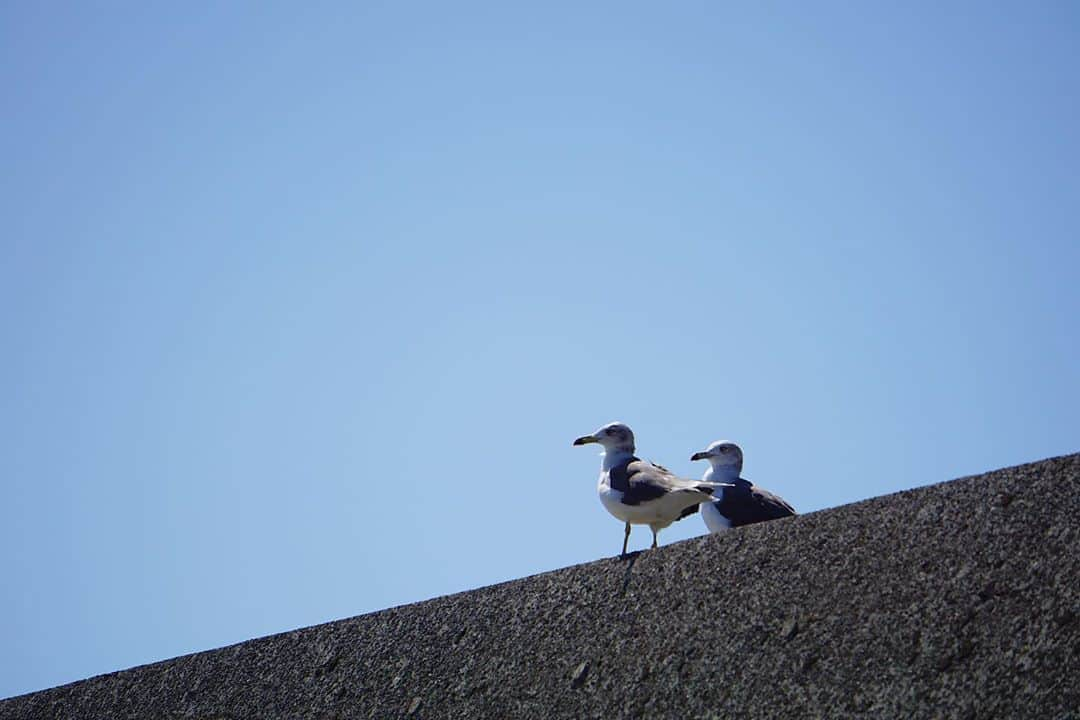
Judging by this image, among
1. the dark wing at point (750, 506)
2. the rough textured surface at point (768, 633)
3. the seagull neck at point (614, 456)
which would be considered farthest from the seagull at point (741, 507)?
the rough textured surface at point (768, 633)

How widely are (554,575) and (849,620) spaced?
1365mm

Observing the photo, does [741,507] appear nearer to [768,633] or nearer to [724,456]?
[724,456]

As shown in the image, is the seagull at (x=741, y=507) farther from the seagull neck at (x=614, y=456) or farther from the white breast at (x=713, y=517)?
the seagull neck at (x=614, y=456)

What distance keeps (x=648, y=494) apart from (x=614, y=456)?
88 cm

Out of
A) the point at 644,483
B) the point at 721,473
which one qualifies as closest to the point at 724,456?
the point at 721,473

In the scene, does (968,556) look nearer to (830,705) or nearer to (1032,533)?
(1032,533)

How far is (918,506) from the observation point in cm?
469

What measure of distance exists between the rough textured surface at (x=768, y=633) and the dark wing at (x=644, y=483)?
1806 millimetres

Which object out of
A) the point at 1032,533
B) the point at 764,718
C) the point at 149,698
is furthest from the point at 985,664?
the point at 149,698

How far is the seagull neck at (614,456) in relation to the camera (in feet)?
26.2

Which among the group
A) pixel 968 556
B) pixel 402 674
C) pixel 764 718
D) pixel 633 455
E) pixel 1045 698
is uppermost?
pixel 633 455

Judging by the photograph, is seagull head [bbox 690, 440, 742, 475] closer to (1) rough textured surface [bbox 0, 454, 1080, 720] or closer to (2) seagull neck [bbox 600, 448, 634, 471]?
(2) seagull neck [bbox 600, 448, 634, 471]

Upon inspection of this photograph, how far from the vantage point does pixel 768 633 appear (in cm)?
470

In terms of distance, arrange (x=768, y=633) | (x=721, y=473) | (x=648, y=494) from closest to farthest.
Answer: (x=768, y=633)
(x=648, y=494)
(x=721, y=473)
